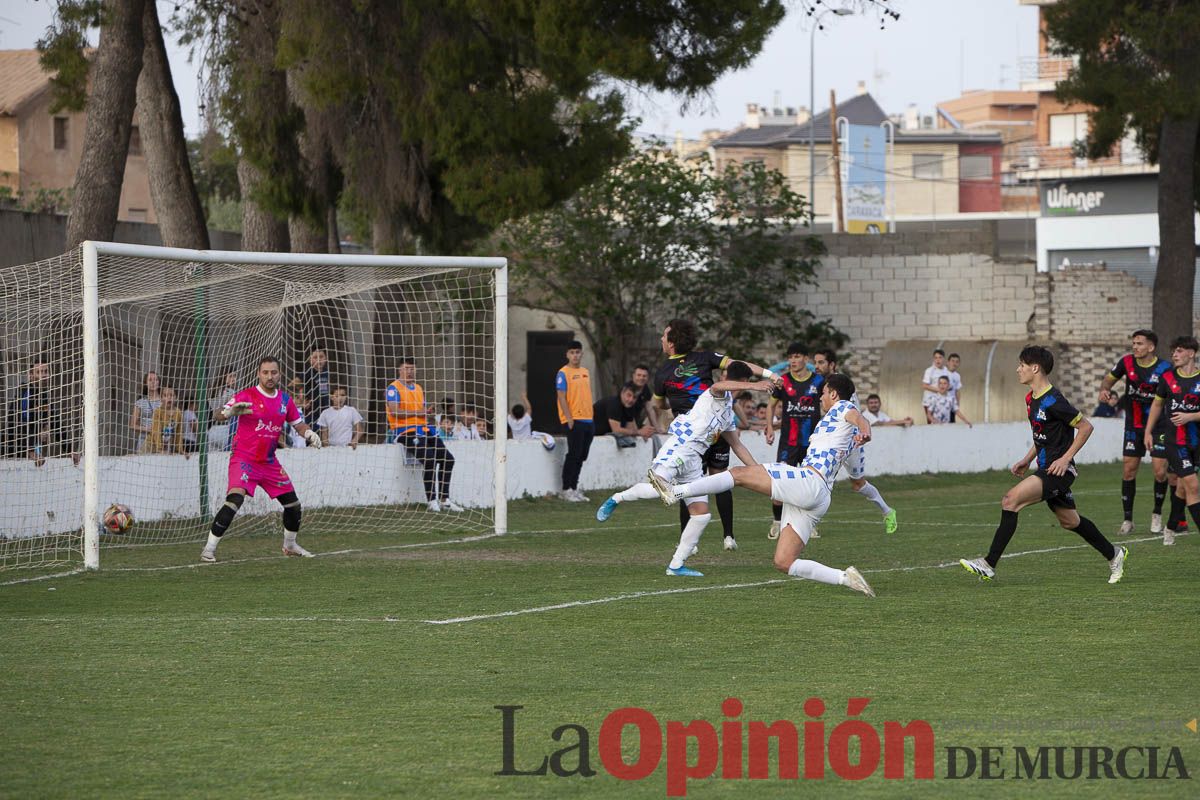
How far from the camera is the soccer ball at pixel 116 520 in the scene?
44.9 feet

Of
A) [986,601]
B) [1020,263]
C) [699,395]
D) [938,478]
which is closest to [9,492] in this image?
[699,395]

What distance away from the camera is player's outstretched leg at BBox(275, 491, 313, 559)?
43.4 feet

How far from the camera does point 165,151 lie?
64.2 feet

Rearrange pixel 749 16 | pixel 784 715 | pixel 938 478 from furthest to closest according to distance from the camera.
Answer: pixel 938 478
pixel 749 16
pixel 784 715

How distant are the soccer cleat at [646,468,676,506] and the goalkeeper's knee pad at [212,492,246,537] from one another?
154 inches

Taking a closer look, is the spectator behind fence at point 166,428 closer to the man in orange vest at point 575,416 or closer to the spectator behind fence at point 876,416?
the man in orange vest at point 575,416

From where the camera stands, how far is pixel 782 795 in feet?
18.3

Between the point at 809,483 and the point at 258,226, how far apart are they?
12.8 metres

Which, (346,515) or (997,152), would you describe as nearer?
(346,515)

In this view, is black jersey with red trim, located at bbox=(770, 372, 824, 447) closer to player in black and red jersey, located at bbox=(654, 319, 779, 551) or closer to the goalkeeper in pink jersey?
player in black and red jersey, located at bbox=(654, 319, 779, 551)

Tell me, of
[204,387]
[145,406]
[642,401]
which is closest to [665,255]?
[642,401]

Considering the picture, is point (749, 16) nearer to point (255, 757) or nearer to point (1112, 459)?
point (1112, 459)

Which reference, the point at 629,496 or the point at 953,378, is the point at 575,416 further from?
the point at 953,378

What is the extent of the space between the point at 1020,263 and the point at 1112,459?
6.40 meters
